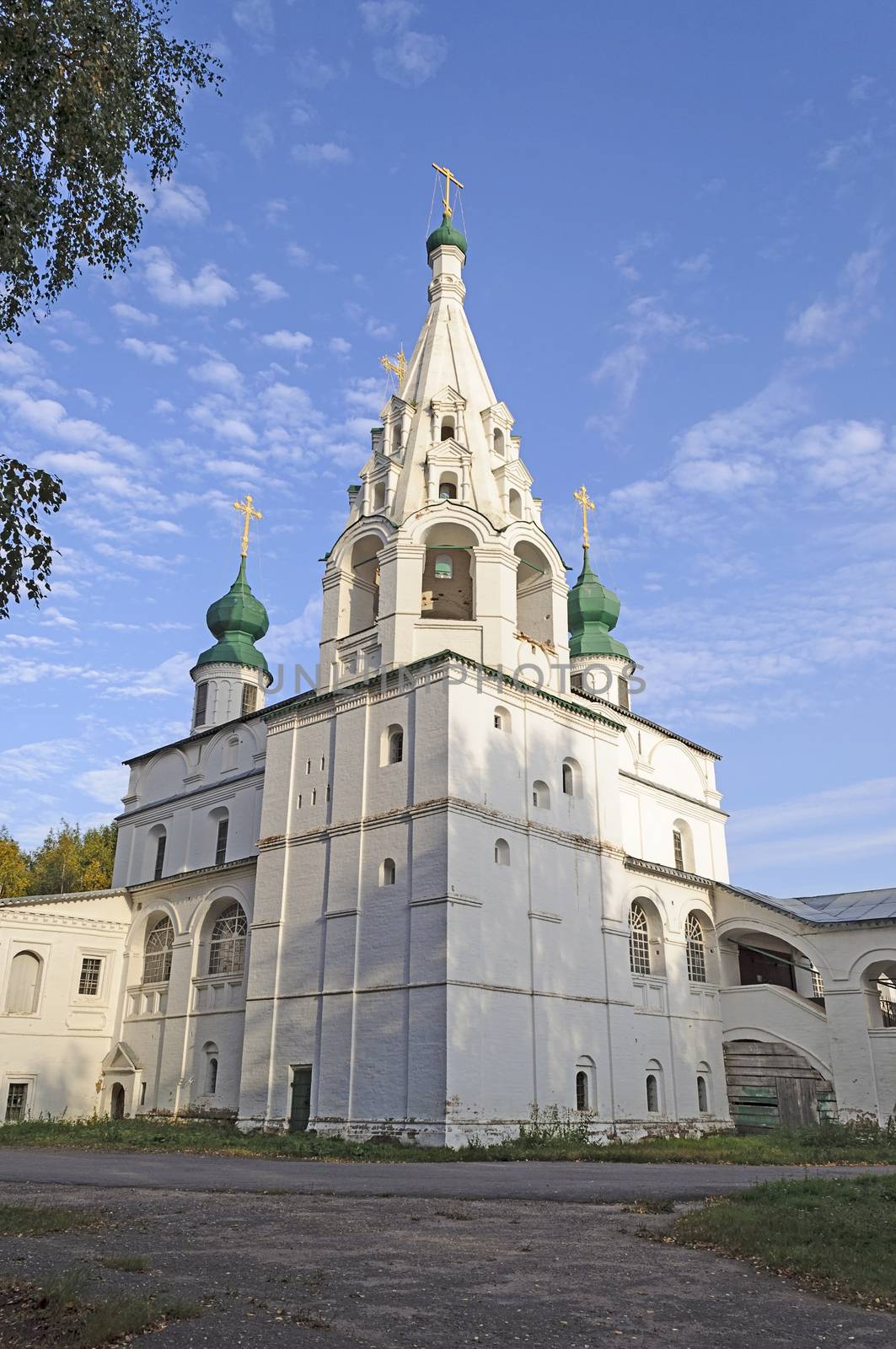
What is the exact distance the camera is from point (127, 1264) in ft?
20.6

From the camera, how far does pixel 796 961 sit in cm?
2850

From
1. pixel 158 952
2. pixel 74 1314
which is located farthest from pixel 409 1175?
pixel 158 952

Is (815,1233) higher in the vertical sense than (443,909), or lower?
lower

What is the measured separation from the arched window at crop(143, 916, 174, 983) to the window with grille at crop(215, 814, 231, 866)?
2.21 metres

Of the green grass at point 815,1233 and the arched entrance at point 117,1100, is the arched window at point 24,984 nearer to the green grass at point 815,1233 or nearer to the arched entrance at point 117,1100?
the arched entrance at point 117,1100

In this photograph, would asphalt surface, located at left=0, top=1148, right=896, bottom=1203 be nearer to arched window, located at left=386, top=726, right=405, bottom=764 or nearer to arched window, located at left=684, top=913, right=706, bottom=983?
arched window, located at left=386, top=726, right=405, bottom=764

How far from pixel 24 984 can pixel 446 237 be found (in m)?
23.4

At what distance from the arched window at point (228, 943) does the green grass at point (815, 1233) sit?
18.7 m

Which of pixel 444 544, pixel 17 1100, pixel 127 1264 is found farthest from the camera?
pixel 17 1100

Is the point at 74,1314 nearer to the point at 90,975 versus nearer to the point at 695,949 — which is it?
Result: the point at 695,949

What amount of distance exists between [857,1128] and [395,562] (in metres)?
15.6

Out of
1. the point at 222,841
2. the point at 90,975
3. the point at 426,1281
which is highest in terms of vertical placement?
the point at 222,841

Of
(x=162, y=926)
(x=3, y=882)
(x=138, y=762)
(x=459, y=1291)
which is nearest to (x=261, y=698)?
(x=138, y=762)

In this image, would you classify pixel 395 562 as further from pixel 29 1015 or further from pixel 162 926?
pixel 29 1015
